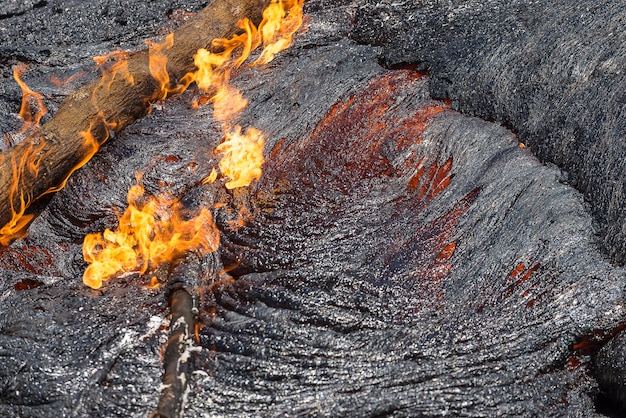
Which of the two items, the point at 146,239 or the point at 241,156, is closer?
the point at 146,239

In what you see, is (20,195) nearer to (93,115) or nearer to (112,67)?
(93,115)

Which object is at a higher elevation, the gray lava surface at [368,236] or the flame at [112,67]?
the flame at [112,67]

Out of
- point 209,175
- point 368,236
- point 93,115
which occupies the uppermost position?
point 93,115

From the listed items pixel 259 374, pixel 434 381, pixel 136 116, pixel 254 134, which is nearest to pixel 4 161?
pixel 136 116

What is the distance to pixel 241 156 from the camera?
3.83 meters

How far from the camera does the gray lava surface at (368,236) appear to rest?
2705 mm

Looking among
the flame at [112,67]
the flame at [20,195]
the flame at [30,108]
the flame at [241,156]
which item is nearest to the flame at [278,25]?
the flame at [241,156]

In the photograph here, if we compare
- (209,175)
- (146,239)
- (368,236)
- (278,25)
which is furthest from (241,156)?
(278,25)

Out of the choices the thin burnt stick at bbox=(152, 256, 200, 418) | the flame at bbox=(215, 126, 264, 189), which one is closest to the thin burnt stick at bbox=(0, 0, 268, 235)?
the flame at bbox=(215, 126, 264, 189)

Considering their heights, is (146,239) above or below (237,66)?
below

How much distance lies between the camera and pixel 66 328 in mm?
2896

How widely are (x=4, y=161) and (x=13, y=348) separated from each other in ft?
3.40

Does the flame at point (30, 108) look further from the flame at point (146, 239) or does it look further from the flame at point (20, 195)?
the flame at point (146, 239)

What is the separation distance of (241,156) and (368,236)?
0.89m
